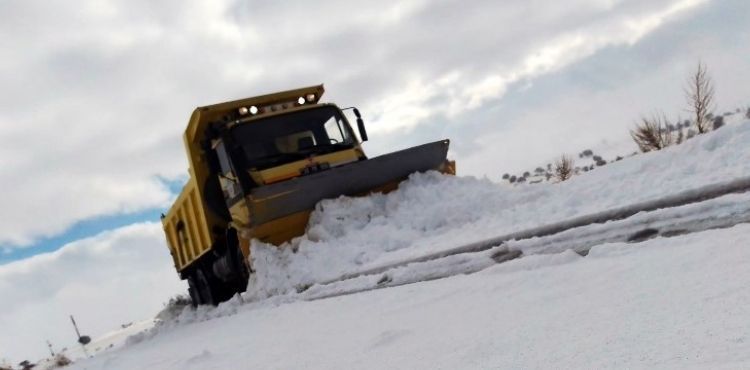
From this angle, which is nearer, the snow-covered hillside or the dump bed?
the snow-covered hillside

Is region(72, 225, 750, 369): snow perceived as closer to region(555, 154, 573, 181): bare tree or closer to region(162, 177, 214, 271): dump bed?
region(162, 177, 214, 271): dump bed

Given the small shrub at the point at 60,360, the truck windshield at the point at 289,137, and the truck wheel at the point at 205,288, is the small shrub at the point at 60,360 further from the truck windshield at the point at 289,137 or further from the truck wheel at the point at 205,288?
the truck windshield at the point at 289,137

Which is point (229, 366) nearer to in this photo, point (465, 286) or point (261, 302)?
point (465, 286)

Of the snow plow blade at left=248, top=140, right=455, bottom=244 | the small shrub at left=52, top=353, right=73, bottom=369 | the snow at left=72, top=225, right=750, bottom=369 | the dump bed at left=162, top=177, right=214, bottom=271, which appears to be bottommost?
the snow at left=72, top=225, right=750, bottom=369

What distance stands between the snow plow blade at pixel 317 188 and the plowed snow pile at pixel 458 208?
8.1 inches

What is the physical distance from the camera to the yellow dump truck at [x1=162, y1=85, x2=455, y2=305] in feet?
24.6

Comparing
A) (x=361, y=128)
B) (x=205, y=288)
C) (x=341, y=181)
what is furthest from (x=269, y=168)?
(x=205, y=288)

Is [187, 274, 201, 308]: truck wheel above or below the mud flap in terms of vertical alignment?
below

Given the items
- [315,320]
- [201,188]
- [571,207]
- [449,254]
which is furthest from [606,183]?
[201,188]

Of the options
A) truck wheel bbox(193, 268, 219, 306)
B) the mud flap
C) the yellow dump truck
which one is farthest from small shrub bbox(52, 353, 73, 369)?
the mud flap

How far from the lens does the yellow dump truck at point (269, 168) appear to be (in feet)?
24.6

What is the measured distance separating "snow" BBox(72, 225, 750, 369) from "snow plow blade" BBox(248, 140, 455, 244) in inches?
115

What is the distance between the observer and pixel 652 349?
75.4 inches

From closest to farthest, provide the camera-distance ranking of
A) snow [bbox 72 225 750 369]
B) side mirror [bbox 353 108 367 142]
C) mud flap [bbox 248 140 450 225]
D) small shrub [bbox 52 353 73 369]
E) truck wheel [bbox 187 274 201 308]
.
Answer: snow [bbox 72 225 750 369] < mud flap [bbox 248 140 450 225] < side mirror [bbox 353 108 367 142] < small shrub [bbox 52 353 73 369] < truck wheel [bbox 187 274 201 308]
